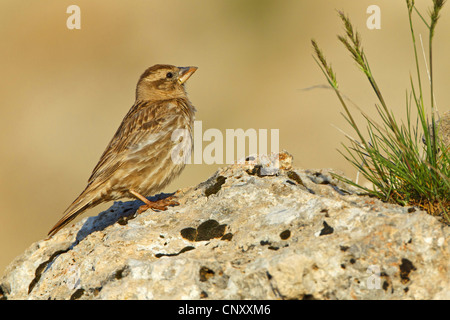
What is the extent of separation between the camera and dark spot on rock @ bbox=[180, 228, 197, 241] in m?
4.37

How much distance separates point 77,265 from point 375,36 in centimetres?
1353

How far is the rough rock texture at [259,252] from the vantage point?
3514mm

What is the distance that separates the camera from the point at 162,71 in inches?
306

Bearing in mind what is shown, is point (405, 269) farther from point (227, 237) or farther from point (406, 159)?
point (227, 237)

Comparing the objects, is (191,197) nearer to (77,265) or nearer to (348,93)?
(77,265)

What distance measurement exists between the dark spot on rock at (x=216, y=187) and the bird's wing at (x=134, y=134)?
5.67 ft

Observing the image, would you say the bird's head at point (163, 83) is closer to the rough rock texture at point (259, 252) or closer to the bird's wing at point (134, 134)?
the bird's wing at point (134, 134)

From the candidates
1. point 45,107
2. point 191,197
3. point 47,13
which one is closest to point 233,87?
point 45,107

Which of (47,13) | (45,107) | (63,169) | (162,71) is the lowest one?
(63,169)

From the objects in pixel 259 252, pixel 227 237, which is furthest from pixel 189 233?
pixel 259 252

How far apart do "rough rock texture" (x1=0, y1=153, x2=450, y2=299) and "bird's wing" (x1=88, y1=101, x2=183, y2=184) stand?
1.61m

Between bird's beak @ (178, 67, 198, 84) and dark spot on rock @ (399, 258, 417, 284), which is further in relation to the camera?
bird's beak @ (178, 67, 198, 84)

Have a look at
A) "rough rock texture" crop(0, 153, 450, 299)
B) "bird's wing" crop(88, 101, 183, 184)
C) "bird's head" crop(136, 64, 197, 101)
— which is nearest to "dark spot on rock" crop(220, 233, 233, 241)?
"rough rock texture" crop(0, 153, 450, 299)

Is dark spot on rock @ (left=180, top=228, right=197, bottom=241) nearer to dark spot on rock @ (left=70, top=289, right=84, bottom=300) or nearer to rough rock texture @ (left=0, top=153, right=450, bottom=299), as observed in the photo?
rough rock texture @ (left=0, top=153, right=450, bottom=299)
